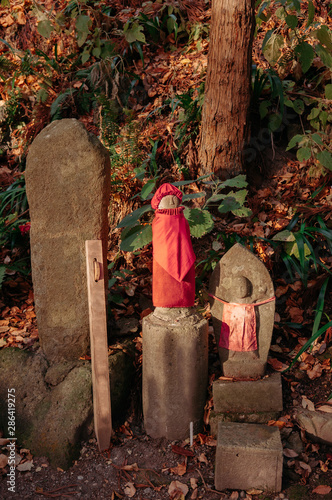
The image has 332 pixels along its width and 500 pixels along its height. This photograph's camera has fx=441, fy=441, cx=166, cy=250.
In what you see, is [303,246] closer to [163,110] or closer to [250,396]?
[250,396]

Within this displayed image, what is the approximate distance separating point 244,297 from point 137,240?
0.82m

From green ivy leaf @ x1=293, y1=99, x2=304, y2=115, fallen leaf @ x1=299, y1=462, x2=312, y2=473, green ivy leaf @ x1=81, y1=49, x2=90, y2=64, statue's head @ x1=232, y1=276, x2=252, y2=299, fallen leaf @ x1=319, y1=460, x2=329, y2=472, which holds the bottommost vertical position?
fallen leaf @ x1=319, y1=460, x2=329, y2=472

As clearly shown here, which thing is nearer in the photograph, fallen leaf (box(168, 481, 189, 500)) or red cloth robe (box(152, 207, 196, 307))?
fallen leaf (box(168, 481, 189, 500))

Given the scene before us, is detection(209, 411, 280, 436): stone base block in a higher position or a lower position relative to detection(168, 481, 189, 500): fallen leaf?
higher

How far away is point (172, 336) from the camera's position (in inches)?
103

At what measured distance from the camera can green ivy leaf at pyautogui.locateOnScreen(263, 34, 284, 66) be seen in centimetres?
409

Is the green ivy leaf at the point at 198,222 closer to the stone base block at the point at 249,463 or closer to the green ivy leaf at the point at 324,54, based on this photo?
the stone base block at the point at 249,463

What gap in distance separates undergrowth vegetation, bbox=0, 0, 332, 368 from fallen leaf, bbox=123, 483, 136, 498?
4.33 feet

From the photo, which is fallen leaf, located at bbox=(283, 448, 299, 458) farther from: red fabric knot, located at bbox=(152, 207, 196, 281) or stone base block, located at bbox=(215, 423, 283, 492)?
red fabric knot, located at bbox=(152, 207, 196, 281)

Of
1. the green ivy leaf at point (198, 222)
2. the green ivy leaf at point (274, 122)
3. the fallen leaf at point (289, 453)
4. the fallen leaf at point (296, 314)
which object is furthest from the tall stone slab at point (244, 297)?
the green ivy leaf at point (274, 122)

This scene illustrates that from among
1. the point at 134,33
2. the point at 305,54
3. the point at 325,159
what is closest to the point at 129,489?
the point at 325,159

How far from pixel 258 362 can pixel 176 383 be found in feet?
1.79

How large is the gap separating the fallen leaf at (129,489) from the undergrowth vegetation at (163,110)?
4.33ft

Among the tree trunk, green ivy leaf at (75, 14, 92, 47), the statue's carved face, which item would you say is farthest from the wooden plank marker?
green ivy leaf at (75, 14, 92, 47)
